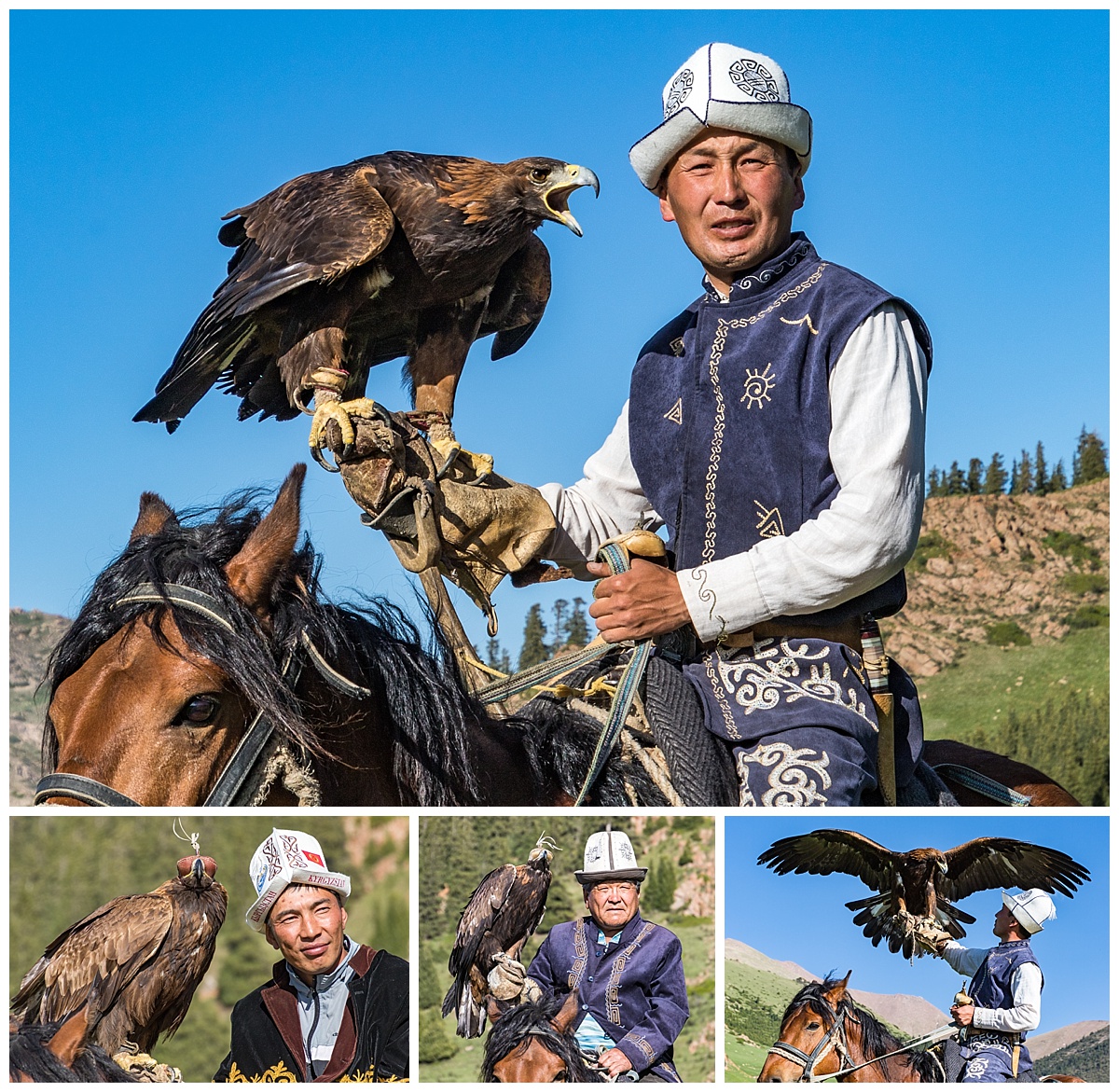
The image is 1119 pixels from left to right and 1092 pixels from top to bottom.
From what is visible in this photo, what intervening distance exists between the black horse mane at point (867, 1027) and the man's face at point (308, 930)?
87 cm

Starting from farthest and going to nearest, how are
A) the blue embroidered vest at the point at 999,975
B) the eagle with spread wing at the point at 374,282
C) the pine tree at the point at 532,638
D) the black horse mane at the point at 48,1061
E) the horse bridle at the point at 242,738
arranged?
the pine tree at the point at 532,638, the eagle with spread wing at the point at 374,282, the blue embroidered vest at the point at 999,975, the black horse mane at the point at 48,1061, the horse bridle at the point at 242,738

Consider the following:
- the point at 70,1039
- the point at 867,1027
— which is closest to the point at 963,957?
the point at 867,1027

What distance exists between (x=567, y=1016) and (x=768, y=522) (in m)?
1.06

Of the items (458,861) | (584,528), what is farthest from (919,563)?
(458,861)

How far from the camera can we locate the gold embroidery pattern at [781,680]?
9.55 feet

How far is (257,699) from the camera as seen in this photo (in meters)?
2.57

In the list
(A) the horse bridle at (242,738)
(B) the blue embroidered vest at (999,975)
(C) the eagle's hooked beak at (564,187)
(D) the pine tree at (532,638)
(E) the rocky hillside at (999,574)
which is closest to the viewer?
(A) the horse bridle at (242,738)

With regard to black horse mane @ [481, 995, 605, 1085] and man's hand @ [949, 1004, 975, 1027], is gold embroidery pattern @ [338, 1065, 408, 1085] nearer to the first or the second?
black horse mane @ [481, 995, 605, 1085]

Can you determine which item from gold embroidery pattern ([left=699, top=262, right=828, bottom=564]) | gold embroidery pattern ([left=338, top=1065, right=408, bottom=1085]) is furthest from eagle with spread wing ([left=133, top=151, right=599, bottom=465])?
gold embroidery pattern ([left=338, top=1065, right=408, bottom=1085])

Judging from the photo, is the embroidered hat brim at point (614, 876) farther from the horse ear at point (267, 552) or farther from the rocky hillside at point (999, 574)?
the rocky hillside at point (999, 574)

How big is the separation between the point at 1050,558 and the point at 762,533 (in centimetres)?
796

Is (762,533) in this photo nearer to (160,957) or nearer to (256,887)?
(256,887)

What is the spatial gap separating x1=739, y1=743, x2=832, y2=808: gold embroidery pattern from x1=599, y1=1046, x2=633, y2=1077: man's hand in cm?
52

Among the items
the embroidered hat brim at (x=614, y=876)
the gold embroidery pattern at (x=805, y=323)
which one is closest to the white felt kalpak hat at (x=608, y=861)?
the embroidered hat brim at (x=614, y=876)
